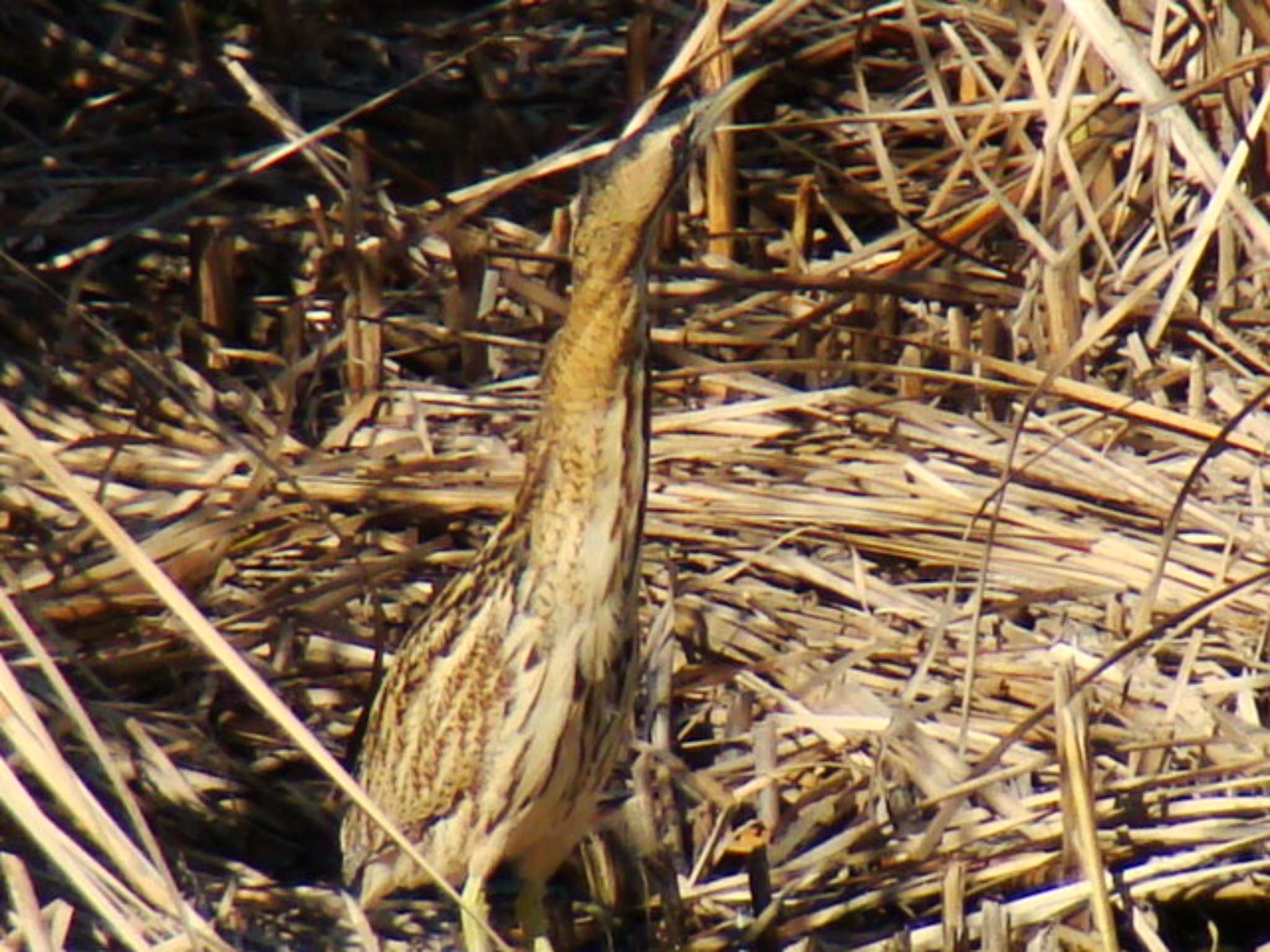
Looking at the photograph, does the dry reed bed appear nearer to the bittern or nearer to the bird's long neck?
the bittern

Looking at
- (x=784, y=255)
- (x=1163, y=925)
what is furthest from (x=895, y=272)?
(x=1163, y=925)

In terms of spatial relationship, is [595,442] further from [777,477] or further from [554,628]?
[777,477]

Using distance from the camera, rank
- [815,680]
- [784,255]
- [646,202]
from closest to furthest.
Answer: [646,202] → [815,680] → [784,255]

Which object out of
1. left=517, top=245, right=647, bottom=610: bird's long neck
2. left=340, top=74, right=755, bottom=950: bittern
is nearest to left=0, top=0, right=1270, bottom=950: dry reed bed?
left=340, top=74, right=755, bottom=950: bittern

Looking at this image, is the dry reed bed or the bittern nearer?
the bittern

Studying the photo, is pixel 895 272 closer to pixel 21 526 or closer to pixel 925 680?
pixel 925 680

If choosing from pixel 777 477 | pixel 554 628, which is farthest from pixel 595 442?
pixel 777 477
